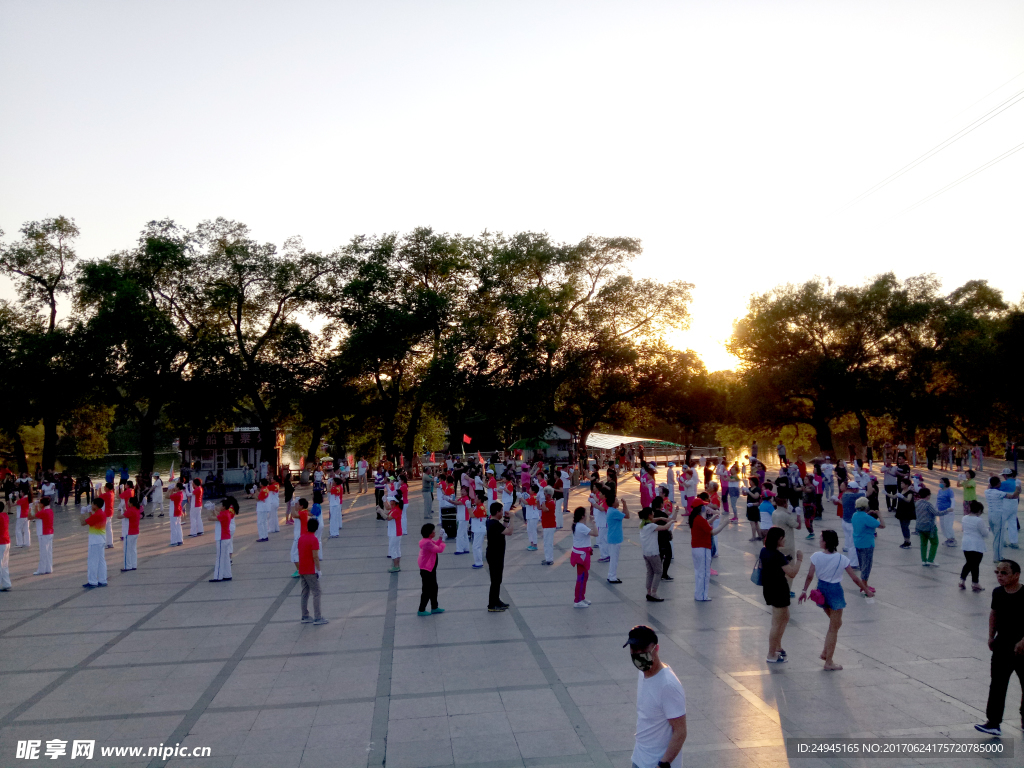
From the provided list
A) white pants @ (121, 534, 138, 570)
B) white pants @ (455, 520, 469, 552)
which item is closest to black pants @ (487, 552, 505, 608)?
white pants @ (455, 520, 469, 552)

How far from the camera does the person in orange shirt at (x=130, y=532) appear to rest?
14.8 metres

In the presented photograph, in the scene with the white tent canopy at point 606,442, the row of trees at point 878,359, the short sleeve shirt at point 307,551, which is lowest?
the short sleeve shirt at point 307,551

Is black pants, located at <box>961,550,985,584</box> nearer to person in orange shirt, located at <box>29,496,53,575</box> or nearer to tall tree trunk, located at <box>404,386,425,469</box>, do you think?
person in orange shirt, located at <box>29,496,53,575</box>

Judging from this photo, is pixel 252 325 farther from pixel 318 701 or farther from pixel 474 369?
pixel 318 701

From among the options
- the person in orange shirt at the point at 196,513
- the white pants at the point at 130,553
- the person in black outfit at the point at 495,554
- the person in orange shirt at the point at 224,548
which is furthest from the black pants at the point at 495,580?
the person in orange shirt at the point at 196,513

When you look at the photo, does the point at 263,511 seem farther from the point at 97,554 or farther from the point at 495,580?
the point at 495,580

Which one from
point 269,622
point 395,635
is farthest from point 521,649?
point 269,622

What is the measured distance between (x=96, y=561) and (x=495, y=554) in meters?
8.23

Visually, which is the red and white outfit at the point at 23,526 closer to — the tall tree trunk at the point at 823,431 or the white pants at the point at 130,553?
the white pants at the point at 130,553

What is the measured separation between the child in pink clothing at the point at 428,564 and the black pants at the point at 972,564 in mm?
8502

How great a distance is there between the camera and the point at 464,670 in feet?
28.0

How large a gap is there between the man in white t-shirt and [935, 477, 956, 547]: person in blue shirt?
12299 mm

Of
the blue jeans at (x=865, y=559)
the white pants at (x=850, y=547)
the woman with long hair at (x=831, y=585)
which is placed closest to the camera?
the woman with long hair at (x=831, y=585)

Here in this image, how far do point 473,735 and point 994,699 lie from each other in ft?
15.5
